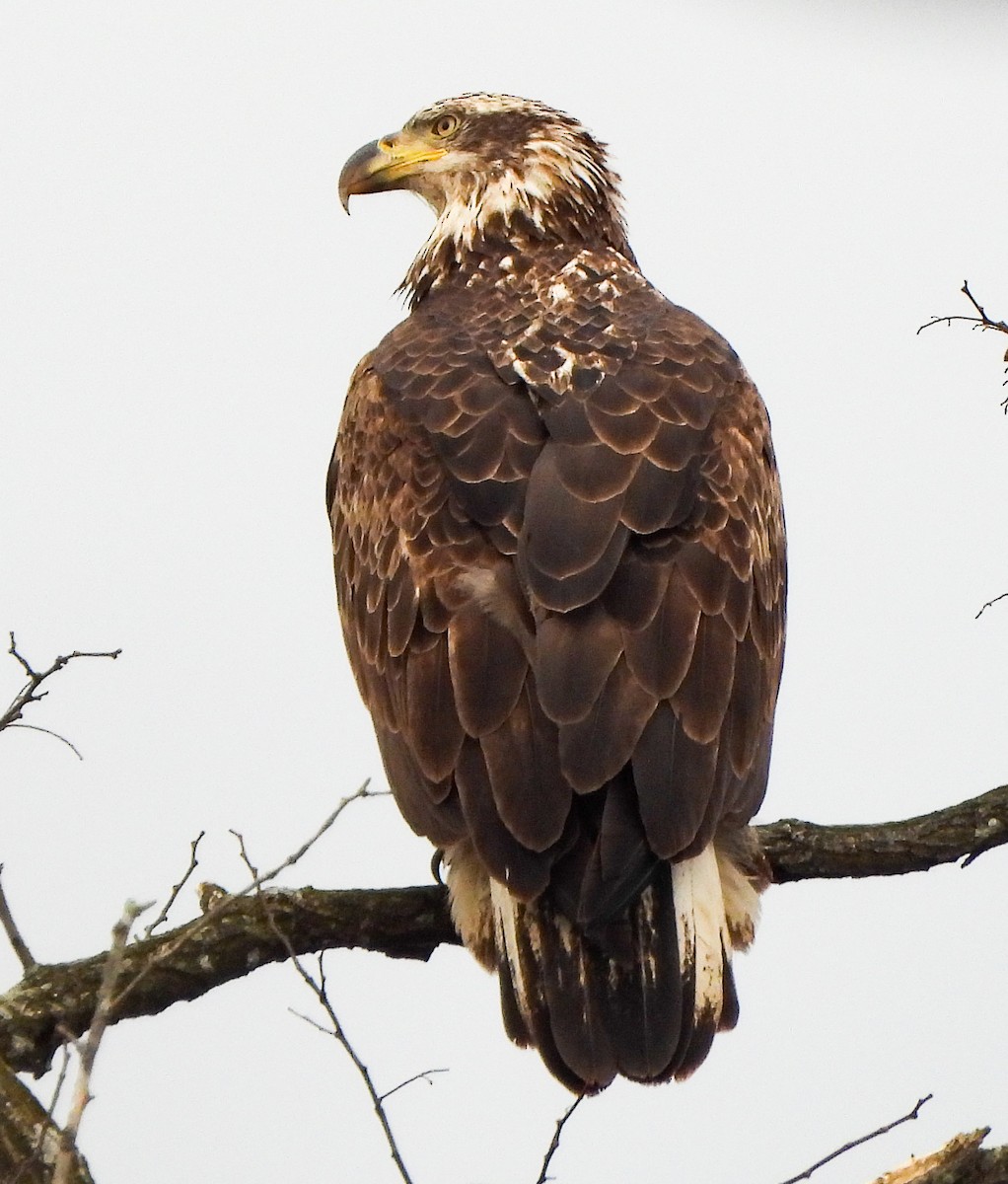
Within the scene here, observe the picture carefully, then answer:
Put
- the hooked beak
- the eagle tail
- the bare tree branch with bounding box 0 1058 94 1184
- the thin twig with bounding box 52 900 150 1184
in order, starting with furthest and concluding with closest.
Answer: the hooked beak, the eagle tail, the bare tree branch with bounding box 0 1058 94 1184, the thin twig with bounding box 52 900 150 1184

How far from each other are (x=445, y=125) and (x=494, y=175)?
0.32 meters

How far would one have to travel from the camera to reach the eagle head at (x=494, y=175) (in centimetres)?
726

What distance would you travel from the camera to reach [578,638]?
4.84m

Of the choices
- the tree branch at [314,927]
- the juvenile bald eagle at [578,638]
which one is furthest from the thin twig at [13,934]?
the juvenile bald eagle at [578,638]

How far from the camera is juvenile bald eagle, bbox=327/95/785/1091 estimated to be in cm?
472

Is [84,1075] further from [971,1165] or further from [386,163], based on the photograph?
[386,163]

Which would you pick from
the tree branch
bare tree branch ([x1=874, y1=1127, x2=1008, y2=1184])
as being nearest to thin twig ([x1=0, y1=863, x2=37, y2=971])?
the tree branch

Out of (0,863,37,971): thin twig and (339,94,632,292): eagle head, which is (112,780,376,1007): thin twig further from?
(339,94,632,292): eagle head

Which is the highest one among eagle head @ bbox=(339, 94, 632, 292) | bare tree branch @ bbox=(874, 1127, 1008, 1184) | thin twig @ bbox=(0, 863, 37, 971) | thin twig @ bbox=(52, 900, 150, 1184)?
eagle head @ bbox=(339, 94, 632, 292)

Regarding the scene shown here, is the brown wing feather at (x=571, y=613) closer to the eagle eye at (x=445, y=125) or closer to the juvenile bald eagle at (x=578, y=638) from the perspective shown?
the juvenile bald eagle at (x=578, y=638)

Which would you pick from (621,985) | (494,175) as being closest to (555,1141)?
(621,985)

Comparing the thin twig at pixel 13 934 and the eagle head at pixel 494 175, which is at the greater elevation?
the eagle head at pixel 494 175

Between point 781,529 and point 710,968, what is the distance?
1.71 metres

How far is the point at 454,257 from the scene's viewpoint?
7184 mm
